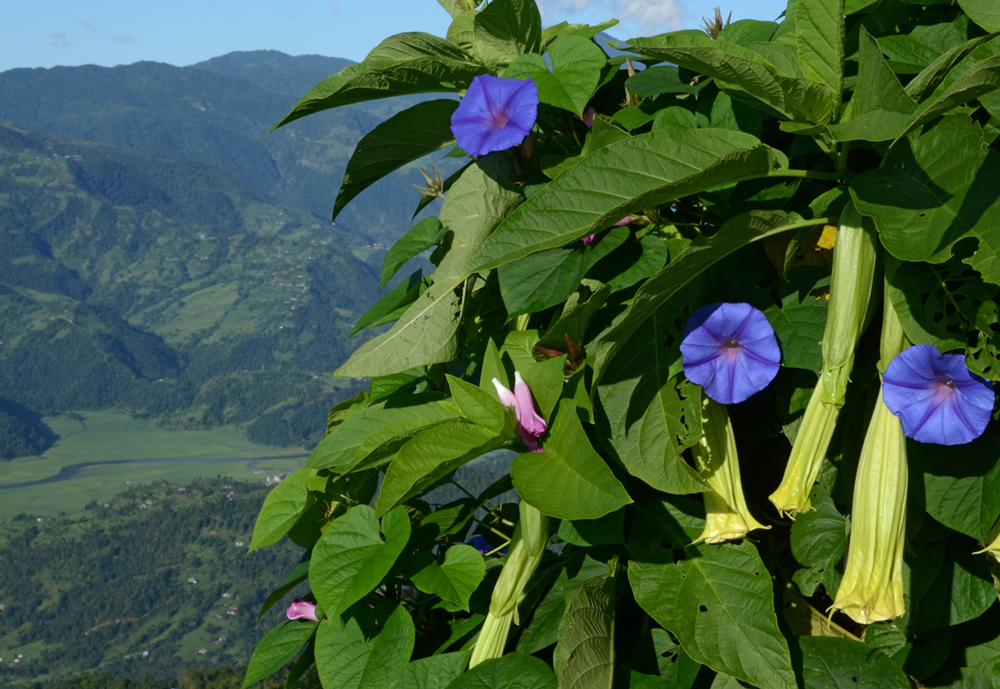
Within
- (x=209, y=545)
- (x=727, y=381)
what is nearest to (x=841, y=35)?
(x=727, y=381)

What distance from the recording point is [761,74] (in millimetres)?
771

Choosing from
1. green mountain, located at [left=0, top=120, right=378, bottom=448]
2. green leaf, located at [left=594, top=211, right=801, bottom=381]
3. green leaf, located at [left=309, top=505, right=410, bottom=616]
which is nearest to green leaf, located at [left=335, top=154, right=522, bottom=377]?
green leaf, located at [left=309, top=505, right=410, bottom=616]

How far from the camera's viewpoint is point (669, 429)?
927 millimetres

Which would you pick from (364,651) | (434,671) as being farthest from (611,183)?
(364,651)

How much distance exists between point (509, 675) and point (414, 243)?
0.69 metres

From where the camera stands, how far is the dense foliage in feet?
2.52

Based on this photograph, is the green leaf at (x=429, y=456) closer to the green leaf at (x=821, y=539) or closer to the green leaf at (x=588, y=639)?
the green leaf at (x=588, y=639)

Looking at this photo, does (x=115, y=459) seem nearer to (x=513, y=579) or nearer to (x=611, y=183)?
(x=513, y=579)

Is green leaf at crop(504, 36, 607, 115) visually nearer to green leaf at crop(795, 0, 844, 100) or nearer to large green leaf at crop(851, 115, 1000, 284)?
green leaf at crop(795, 0, 844, 100)

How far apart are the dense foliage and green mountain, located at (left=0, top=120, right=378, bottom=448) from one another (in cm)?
12561

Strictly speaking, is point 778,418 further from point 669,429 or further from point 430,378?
point 430,378

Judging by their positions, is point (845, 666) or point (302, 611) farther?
point (302, 611)

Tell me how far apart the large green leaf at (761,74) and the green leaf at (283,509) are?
0.93 m

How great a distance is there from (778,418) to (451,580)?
53 centimetres
